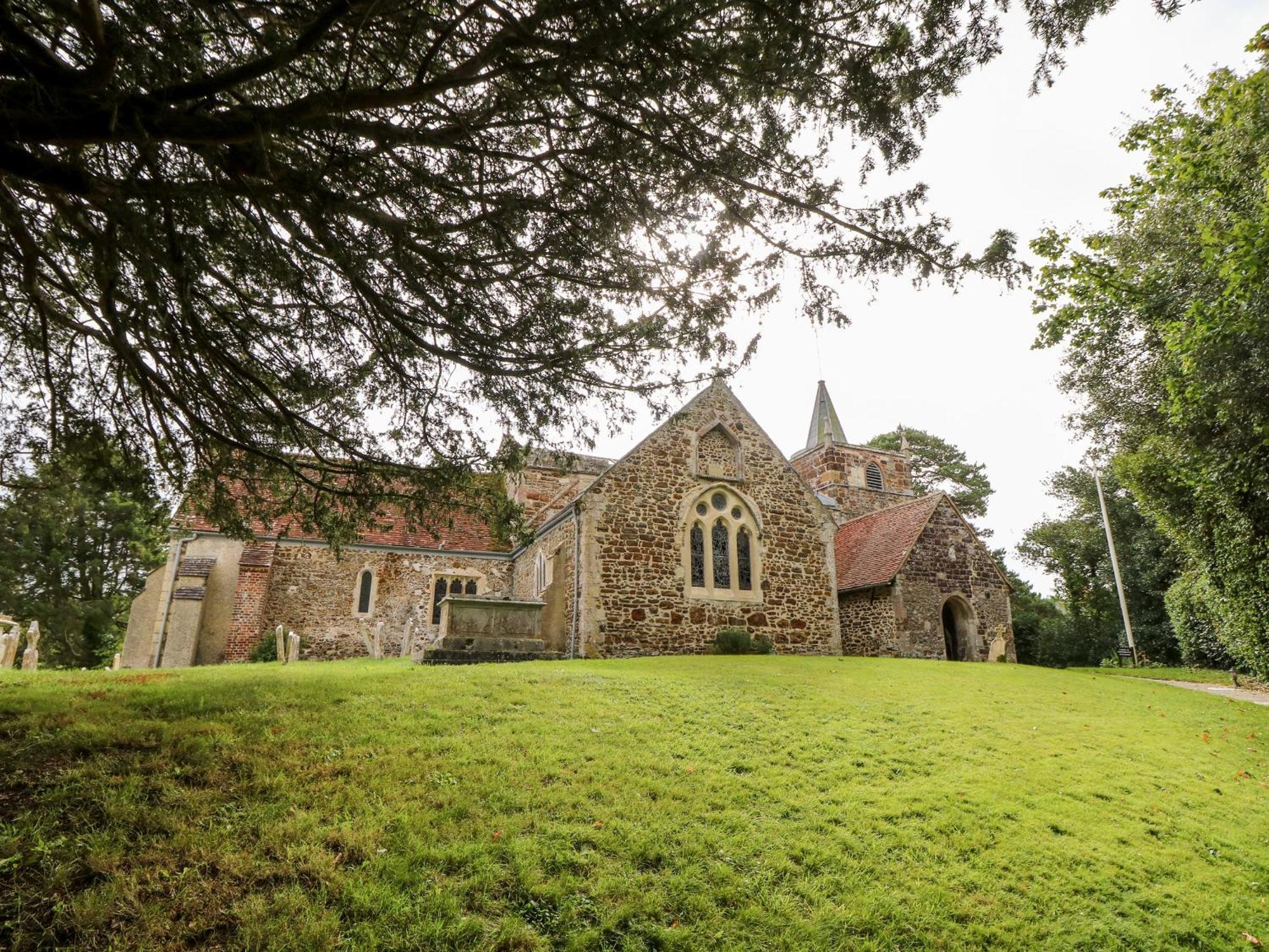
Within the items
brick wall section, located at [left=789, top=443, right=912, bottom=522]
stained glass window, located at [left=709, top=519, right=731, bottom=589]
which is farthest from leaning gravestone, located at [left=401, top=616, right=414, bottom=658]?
brick wall section, located at [left=789, top=443, right=912, bottom=522]

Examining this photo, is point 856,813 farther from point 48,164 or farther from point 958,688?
point 48,164

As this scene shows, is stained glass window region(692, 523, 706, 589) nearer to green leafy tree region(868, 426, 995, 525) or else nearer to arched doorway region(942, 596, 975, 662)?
arched doorway region(942, 596, 975, 662)

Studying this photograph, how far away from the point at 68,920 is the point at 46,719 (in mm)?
3604

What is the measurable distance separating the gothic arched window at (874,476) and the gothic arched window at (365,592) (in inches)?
930

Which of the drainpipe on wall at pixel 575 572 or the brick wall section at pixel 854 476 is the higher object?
the brick wall section at pixel 854 476

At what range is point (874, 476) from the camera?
32.9 m

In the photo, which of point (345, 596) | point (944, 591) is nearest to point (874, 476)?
point (944, 591)

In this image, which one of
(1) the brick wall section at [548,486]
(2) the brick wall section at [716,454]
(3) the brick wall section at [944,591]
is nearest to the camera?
(2) the brick wall section at [716,454]

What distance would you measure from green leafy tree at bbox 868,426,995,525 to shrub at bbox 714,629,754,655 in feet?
88.1

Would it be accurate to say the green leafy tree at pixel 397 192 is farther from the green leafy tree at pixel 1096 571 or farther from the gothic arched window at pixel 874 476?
the green leafy tree at pixel 1096 571

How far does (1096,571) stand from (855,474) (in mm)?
14425

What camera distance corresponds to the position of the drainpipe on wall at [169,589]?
19202 millimetres

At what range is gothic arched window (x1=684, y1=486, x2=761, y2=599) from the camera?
Result: 17688 mm

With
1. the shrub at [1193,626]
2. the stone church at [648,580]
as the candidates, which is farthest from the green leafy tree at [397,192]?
A: the shrub at [1193,626]
